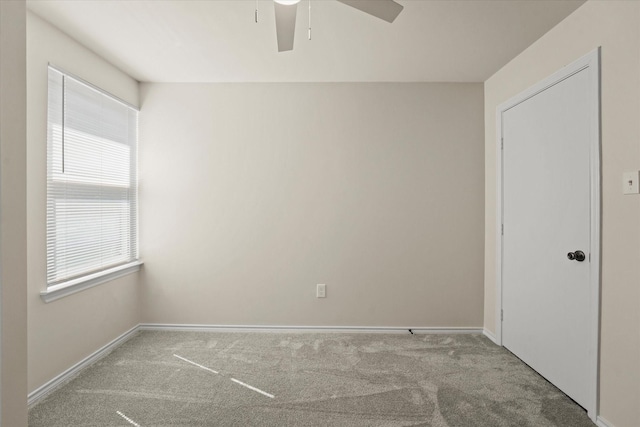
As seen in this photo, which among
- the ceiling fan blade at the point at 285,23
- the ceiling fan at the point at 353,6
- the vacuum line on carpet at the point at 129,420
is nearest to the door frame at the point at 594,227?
the ceiling fan at the point at 353,6

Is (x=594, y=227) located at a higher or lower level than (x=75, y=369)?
higher

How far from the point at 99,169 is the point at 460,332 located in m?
3.42

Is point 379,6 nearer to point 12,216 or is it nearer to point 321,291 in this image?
point 12,216

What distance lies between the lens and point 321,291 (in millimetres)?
3387

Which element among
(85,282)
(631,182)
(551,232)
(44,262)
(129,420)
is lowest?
(129,420)

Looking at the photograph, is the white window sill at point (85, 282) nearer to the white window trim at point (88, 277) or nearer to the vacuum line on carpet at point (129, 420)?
the white window trim at point (88, 277)

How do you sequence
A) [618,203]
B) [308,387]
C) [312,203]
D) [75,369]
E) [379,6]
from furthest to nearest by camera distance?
[312,203], [75,369], [308,387], [618,203], [379,6]

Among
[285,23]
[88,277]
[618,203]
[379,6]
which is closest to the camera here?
[379,6]

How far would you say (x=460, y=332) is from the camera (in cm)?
334

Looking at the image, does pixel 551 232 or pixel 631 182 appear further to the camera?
pixel 551 232

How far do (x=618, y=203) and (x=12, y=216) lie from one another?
269 cm

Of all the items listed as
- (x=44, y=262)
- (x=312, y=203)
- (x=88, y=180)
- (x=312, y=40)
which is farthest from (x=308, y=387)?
(x=312, y=40)

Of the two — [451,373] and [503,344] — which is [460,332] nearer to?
[503,344]

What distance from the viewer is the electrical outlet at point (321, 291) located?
3.39 meters
